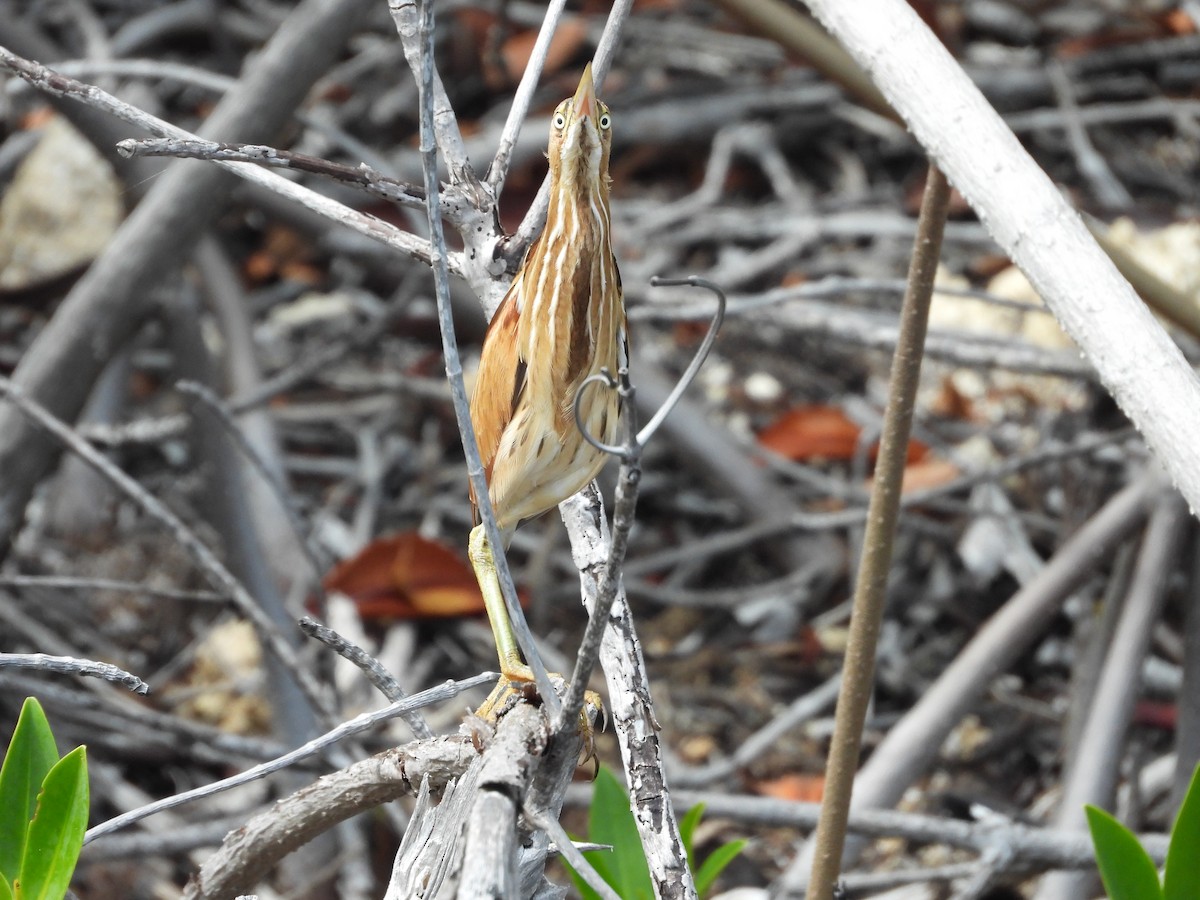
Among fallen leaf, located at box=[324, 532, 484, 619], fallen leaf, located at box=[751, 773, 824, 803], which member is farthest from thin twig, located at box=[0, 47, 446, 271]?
fallen leaf, located at box=[751, 773, 824, 803]

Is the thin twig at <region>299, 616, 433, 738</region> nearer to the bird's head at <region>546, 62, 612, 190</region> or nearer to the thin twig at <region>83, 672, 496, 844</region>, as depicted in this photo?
the thin twig at <region>83, 672, 496, 844</region>

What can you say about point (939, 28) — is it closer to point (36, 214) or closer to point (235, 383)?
point (235, 383)

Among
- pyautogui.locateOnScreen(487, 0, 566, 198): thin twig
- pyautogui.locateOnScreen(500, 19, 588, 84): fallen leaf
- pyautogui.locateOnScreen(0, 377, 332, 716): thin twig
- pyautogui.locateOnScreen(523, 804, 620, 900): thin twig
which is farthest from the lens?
pyautogui.locateOnScreen(500, 19, 588, 84): fallen leaf

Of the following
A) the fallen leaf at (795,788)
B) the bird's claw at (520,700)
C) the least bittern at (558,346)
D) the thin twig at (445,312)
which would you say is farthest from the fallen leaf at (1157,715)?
the thin twig at (445,312)

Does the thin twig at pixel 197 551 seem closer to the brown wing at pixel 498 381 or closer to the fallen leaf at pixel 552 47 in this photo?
the brown wing at pixel 498 381

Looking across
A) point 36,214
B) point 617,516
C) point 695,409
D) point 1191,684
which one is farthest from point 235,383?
point 617,516
